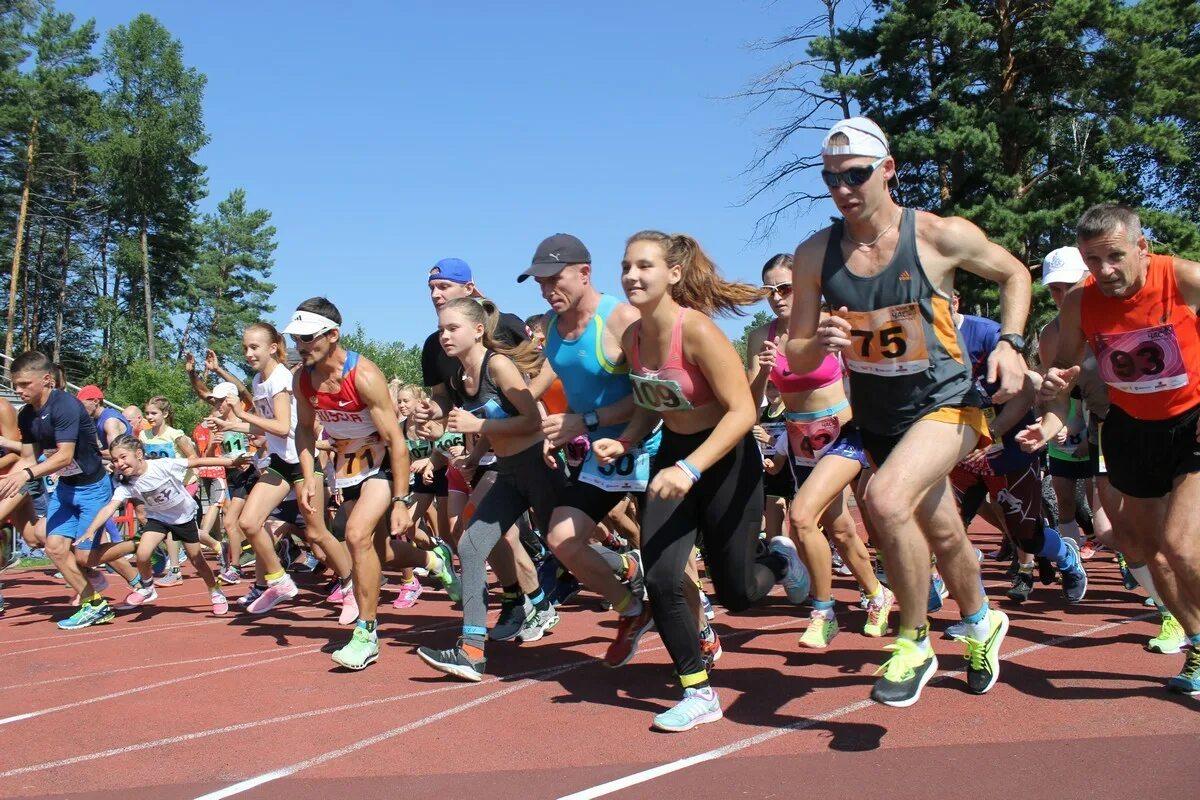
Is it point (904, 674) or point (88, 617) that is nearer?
point (904, 674)

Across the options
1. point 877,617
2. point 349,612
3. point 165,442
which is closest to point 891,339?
point 877,617

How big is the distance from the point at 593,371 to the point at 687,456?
89 cm

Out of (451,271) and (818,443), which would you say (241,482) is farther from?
(818,443)

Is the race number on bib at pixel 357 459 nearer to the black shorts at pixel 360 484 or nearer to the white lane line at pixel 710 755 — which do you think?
the black shorts at pixel 360 484

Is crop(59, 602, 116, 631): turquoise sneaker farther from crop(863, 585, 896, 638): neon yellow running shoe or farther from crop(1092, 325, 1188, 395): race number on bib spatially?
crop(1092, 325, 1188, 395): race number on bib

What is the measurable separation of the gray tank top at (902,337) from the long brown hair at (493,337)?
8.44 feet

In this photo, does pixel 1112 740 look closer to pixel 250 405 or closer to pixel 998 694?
pixel 998 694

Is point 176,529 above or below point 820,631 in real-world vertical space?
above

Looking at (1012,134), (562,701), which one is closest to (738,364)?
(562,701)

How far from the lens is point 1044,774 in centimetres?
388

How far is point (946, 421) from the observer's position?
441 centimetres

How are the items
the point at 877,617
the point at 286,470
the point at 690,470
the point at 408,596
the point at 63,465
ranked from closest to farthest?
the point at 690,470 < the point at 877,617 < the point at 286,470 < the point at 63,465 < the point at 408,596

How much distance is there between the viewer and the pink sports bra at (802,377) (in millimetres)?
6695

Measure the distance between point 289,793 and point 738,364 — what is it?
2555 millimetres
